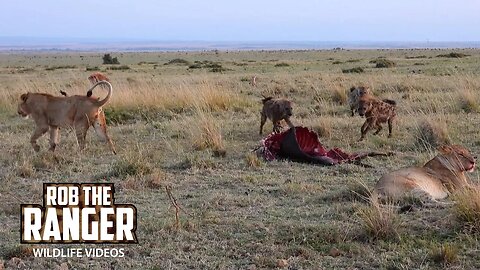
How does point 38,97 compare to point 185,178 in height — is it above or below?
above

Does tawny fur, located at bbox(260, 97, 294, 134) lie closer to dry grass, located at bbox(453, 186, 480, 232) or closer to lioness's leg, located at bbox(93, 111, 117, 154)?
lioness's leg, located at bbox(93, 111, 117, 154)

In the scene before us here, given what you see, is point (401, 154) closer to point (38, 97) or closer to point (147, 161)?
point (147, 161)

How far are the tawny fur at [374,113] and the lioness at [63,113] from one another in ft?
14.0

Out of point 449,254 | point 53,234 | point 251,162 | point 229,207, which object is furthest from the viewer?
point 251,162

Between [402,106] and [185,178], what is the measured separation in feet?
25.2

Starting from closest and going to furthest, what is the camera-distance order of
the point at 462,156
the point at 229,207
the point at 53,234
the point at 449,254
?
1. the point at 449,254
2. the point at 53,234
3. the point at 229,207
4. the point at 462,156

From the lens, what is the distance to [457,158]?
753cm

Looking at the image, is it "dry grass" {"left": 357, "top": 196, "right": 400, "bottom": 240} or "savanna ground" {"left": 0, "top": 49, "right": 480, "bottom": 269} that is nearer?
"savanna ground" {"left": 0, "top": 49, "right": 480, "bottom": 269}

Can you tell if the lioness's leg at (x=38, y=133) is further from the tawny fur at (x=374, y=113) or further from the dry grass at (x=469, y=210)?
the dry grass at (x=469, y=210)

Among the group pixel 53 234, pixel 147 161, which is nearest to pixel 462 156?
pixel 147 161

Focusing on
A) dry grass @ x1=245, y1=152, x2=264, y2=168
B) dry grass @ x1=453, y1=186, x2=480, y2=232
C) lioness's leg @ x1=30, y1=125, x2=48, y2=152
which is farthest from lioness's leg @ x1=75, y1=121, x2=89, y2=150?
dry grass @ x1=453, y1=186, x2=480, y2=232

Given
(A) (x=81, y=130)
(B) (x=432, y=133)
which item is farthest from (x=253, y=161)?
(B) (x=432, y=133)

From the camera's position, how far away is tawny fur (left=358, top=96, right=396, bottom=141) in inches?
443

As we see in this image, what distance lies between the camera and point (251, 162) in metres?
9.01
